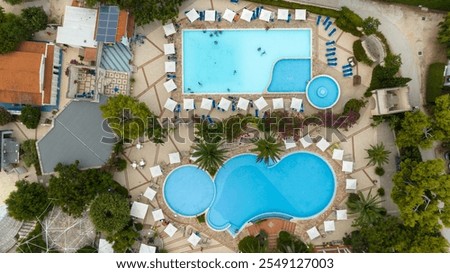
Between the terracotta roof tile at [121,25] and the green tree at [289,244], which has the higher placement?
the terracotta roof tile at [121,25]

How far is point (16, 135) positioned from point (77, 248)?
32.0 feet

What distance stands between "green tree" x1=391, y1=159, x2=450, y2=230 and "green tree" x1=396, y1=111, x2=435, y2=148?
1.46 metres

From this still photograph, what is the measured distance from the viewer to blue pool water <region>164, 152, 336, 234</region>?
27.1 meters

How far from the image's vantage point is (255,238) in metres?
26.5

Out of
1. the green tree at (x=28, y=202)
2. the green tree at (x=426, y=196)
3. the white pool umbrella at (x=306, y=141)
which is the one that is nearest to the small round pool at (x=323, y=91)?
the white pool umbrella at (x=306, y=141)

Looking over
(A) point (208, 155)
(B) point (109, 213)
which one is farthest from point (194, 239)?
(A) point (208, 155)

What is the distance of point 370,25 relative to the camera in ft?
84.7

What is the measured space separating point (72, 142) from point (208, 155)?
10082 millimetres

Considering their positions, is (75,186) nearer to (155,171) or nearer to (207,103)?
(155,171)

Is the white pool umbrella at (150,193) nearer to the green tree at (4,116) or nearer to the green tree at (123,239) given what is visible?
the green tree at (123,239)

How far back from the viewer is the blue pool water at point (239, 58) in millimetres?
27344

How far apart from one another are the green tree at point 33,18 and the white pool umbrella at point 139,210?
14546mm

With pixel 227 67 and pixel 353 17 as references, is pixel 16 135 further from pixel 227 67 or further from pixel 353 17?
pixel 353 17

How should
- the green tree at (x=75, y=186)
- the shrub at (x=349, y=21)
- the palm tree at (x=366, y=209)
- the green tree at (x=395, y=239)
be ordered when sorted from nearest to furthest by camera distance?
1. the green tree at (x=395, y=239)
2. the palm tree at (x=366, y=209)
3. the green tree at (x=75, y=186)
4. the shrub at (x=349, y=21)
